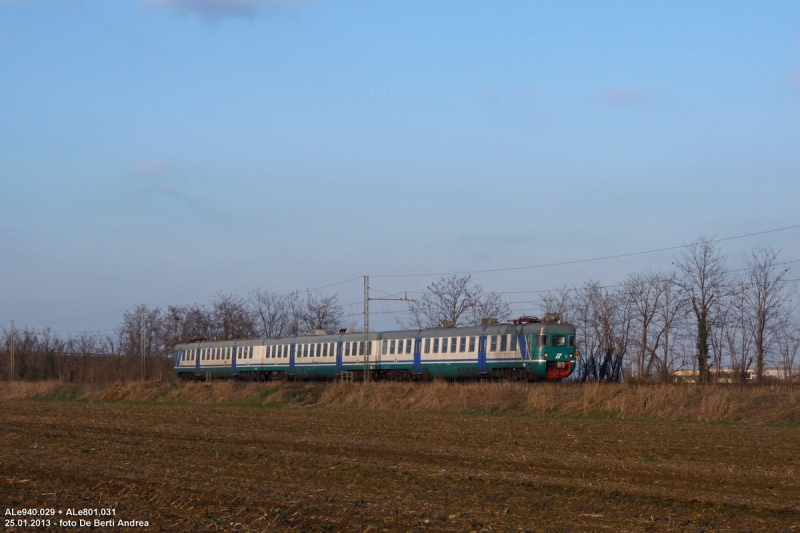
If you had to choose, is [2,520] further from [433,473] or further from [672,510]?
[672,510]

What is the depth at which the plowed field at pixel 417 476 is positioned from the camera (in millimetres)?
10195

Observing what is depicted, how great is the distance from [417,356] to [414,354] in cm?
35

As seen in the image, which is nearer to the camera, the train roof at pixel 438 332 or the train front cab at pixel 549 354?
the train front cab at pixel 549 354

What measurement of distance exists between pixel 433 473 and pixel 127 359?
265 ft

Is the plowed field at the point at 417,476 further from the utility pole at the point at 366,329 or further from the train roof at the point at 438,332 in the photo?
the utility pole at the point at 366,329

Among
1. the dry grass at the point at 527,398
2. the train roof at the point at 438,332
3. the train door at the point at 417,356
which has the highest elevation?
the train roof at the point at 438,332

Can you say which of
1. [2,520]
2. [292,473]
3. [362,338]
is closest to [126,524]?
[2,520]

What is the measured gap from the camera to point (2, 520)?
1001cm

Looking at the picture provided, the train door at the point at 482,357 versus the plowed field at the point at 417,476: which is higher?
the train door at the point at 482,357

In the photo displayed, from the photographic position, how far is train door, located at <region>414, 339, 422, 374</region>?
1736 inches

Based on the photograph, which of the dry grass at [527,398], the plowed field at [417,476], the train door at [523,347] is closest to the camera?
the plowed field at [417,476]

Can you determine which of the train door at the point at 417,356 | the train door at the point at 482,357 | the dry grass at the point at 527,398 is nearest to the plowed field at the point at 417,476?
the dry grass at the point at 527,398

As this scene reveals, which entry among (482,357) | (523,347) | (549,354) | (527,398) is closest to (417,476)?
(527,398)

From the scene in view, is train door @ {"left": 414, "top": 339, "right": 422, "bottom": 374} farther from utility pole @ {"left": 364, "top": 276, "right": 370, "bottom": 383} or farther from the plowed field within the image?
the plowed field
